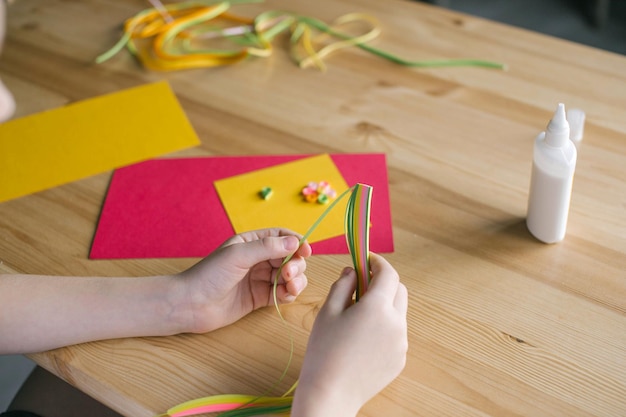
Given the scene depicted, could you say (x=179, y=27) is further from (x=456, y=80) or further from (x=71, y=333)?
(x=71, y=333)

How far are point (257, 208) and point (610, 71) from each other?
0.63 meters

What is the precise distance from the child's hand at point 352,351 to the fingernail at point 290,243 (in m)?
0.08

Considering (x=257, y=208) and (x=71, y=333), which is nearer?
(x=71, y=333)

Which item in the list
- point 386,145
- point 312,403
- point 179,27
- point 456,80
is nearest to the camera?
point 312,403

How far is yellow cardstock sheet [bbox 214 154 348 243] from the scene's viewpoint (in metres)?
0.91

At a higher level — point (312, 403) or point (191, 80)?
point (191, 80)

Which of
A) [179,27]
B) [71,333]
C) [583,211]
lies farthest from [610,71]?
[71,333]

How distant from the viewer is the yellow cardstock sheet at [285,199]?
906mm

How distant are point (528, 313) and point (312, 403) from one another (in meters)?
0.28

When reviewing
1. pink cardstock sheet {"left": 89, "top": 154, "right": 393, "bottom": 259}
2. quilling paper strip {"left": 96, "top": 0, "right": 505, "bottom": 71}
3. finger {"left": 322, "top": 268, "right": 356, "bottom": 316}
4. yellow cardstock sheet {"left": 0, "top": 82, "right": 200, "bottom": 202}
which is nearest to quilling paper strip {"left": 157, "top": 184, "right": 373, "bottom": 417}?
finger {"left": 322, "top": 268, "right": 356, "bottom": 316}

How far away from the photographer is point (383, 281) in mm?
703

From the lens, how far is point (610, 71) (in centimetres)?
111

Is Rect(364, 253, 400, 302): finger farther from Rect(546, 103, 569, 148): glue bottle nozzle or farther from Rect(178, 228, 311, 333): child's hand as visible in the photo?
Rect(546, 103, 569, 148): glue bottle nozzle

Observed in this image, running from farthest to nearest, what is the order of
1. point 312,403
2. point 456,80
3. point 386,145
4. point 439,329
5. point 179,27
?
point 179,27 → point 456,80 → point 386,145 → point 439,329 → point 312,403
